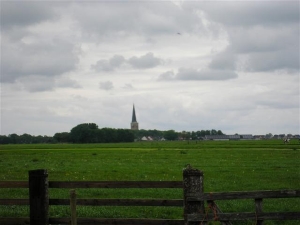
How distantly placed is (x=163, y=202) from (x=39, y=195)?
10.4 ft

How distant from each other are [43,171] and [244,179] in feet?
62.3

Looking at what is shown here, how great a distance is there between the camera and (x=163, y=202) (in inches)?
458

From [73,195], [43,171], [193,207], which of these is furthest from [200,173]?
[43,171]

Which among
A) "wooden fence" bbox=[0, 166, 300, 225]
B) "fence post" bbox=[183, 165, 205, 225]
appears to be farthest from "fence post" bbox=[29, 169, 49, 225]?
"fence post" bbox=[183, 165, 205, 225]

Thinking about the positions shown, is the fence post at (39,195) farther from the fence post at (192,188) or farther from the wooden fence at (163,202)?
the fence post at (192,188)

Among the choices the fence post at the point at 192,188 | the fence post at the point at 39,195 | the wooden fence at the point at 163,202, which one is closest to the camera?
the wooden fence at the point at 163,202

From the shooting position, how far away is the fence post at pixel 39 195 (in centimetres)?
1195

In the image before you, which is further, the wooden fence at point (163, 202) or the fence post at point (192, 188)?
the fence post at point (192, 188)

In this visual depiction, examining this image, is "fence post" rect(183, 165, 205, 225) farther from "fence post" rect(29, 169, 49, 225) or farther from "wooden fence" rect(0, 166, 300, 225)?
"fence post" rect(29, 169, 49, 225)

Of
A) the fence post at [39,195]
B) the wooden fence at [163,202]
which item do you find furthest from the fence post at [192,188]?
the fence post at [39,195]

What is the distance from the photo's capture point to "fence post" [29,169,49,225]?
39.2 ft

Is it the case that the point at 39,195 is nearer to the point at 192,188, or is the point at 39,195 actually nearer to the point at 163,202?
the point at 163,202

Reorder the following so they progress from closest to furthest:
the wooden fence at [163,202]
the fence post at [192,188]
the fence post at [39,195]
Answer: the wooden fence at [163,202] < the fence post at [192,188] < the fence post at [39,195]

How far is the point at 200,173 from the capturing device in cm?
1079
